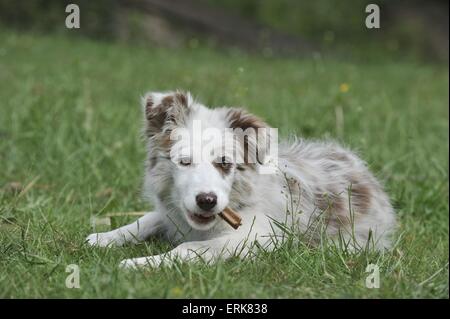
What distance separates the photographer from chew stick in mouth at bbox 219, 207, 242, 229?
167 inches

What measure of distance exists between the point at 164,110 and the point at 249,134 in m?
0.45

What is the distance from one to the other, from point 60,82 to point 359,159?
4.74 m

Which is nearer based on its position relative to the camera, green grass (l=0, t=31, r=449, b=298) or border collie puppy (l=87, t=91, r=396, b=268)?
green grass (l=0, t=31, r=449, b=298)

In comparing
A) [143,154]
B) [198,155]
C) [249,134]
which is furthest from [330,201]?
[143,154]

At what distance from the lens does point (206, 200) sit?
4.01m

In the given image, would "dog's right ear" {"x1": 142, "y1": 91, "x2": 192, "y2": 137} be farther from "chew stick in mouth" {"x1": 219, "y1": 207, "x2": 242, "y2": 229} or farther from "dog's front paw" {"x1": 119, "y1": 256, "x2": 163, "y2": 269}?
"dog's front paw" {"x1": 119, "y1": 256, "x2": 163, "y2": 269}

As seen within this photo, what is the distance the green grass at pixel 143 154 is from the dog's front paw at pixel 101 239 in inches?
3.2

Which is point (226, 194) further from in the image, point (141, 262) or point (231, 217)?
point (141, 262)

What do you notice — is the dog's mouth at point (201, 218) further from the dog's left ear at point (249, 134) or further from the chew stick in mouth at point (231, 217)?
the dog's left ear at point (249, 134)

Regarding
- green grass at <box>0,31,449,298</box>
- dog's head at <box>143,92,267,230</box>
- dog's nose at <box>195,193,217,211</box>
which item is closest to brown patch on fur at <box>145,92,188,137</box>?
dog's head at <box>143,92,267,230</box>

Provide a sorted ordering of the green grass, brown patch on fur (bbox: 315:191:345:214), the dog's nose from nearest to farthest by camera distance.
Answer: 1. the green grass
2. the dog's nose
3. brown patch on fur (bbox: 315:191:345:214)

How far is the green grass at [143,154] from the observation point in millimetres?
3760

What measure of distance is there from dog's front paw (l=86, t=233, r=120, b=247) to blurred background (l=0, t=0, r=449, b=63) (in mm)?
8354

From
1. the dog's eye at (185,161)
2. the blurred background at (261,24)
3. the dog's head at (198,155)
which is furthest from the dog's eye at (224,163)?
the blurred background at (261,24)
